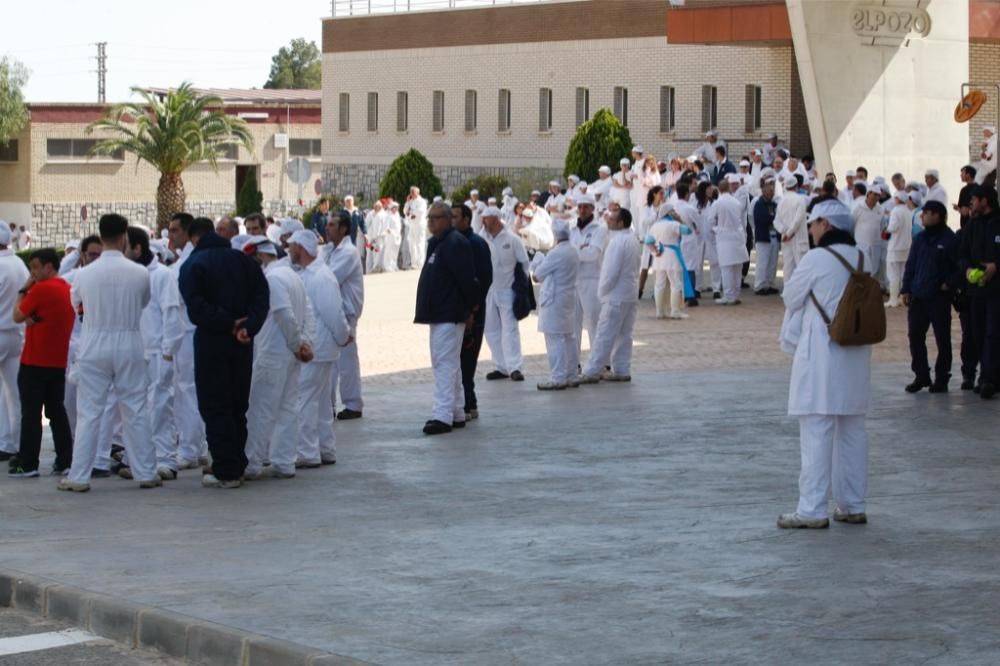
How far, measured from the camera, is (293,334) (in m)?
12.5

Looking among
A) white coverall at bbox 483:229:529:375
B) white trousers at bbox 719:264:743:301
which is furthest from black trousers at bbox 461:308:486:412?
white trousers at bbox 719:264:743:301

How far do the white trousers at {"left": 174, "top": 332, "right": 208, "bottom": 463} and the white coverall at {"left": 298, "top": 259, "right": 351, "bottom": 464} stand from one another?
2.83 ft

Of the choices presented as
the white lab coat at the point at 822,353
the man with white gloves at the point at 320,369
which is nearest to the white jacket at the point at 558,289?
the man with white gloves at the point at 320,369

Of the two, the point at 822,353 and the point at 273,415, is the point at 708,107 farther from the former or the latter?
the point at 822,353

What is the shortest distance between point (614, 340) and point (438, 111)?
41.8 metres

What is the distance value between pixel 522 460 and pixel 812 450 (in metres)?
3.75

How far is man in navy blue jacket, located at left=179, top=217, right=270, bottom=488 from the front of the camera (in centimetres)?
1196

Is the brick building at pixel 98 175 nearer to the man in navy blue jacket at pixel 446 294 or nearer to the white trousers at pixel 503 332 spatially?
the white trousers at pixel 503 332

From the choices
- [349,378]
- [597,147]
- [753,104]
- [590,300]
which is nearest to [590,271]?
[590,300]

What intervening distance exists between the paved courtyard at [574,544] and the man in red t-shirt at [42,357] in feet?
1.09

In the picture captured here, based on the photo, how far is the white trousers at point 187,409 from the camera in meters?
13.1

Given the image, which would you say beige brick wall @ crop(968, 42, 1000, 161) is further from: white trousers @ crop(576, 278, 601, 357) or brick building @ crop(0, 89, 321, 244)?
brick building @ crop(0, 89, 321, 244)

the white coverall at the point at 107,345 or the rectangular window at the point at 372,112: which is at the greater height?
the rectangular window at the point at 372,112

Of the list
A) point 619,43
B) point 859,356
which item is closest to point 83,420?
point 859,356
